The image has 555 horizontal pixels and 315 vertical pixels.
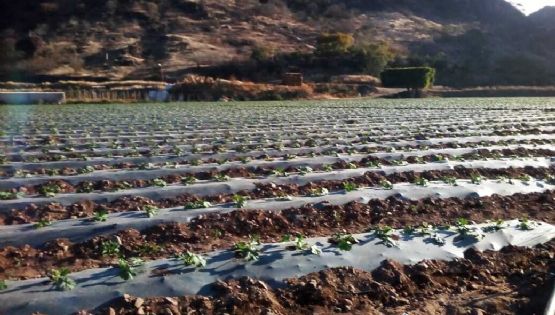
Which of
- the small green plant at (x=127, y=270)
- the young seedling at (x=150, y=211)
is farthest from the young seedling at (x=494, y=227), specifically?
the small green plant at (x=127, y=270)

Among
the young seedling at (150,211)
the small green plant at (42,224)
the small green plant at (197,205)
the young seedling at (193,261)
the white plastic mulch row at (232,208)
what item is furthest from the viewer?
the small green plant at (197,205)

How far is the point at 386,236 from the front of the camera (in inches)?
223

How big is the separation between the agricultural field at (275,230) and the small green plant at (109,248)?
1 cm

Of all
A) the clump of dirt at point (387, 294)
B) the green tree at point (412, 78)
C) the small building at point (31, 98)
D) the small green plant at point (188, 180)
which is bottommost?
the small building at point (31, 98)

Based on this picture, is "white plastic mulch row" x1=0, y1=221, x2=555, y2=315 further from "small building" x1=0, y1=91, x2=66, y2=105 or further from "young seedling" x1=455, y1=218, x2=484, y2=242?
"small building" x1=0, y1=91, x2=66, y2=105

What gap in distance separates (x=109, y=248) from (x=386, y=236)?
2.36 metres

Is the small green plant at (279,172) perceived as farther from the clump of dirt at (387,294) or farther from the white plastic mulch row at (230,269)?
the clump of dirt at (387,294)

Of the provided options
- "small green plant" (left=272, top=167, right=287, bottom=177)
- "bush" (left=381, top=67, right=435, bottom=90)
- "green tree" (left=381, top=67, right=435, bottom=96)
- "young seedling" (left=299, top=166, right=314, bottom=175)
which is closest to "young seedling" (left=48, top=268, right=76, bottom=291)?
"small green plant" (left=272, top=167, right=287, bottom=177)

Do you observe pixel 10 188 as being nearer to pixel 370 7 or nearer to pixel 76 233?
pixel 76 233

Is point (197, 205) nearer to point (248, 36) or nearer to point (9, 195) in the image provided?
point (9, 195)

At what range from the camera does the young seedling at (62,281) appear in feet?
14.3

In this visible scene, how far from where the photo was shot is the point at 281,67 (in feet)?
168

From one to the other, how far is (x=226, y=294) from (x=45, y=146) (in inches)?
346

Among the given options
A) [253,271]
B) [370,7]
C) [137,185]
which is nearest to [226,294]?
[253,271]
